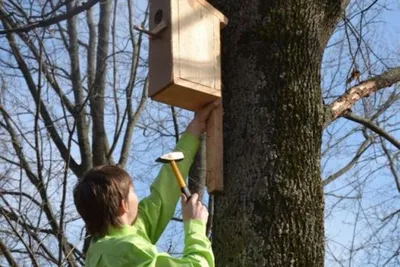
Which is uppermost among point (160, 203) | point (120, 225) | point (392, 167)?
point (392, 167)

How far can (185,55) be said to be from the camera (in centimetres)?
259

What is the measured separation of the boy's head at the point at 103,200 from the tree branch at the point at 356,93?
1102 millimetres

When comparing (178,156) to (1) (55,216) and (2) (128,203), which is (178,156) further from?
(1) (55,216)

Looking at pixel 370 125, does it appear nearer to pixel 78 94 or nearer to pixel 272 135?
pixel 272 135

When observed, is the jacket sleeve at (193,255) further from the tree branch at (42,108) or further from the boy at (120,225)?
the tree branch at (42,108)

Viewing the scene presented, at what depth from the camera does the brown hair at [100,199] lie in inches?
81.0

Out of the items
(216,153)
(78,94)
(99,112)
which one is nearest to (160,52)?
(216,153)

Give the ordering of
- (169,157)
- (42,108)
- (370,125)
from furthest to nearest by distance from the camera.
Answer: (42,108) → (370,125) → (169,157)

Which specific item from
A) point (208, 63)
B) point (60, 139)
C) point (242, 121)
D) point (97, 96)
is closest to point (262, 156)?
point (242, 121)

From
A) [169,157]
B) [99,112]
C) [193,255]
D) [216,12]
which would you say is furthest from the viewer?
[99,112]

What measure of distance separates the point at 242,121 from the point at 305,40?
1.34ft

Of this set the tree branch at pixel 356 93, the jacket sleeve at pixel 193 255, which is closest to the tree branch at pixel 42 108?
the tree branch at pixel 356 93

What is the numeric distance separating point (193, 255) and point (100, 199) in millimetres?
303

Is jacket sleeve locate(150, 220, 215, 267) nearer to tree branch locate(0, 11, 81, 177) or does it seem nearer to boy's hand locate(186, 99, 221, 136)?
boy's hand locate(186, 99, 221, 136)
